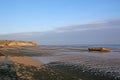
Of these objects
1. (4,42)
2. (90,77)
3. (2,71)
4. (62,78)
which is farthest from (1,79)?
(4,42)

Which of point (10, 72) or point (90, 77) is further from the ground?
point (10, 72)

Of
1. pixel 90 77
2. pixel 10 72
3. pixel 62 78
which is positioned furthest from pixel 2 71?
pixel 90 77

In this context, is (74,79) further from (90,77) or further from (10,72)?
(10,72)

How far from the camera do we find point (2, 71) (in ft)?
38.0

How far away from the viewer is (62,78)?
48.8 feet

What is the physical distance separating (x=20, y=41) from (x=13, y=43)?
13.9m

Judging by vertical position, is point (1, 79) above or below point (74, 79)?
above

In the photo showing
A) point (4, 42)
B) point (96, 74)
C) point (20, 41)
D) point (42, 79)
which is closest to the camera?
point (42, 79)

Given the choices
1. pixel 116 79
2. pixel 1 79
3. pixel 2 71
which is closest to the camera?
pixel 1 79

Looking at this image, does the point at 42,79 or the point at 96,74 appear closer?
the point at 42,79

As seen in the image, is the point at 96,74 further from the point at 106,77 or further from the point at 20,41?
the point at 20,41

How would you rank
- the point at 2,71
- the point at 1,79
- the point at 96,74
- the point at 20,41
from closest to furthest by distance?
the point at 1,79 → the point at 2,71 → the point at 96,74 → the point at 20,41

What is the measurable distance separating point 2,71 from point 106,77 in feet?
25.7

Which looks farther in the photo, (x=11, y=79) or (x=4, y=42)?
(x=4, y=42)
